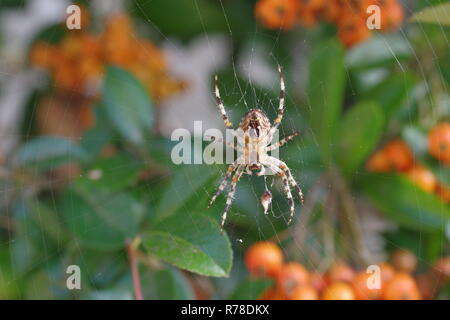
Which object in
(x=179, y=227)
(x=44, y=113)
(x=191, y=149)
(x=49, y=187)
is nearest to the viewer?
(x=179, y=227)

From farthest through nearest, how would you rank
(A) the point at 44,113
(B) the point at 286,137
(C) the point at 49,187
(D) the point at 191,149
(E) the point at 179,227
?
(A) the point at 44,113 → (C) the point at 49,187 → (B) the point at 286,137 → (D) the point at 191,149 → (E) the point at 179,227

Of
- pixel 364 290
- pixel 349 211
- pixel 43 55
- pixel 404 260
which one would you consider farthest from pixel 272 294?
pixel 43 55

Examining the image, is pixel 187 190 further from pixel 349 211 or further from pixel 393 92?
pixel 393 92

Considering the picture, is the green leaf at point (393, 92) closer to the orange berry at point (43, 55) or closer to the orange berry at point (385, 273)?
the orange berry at point (385, 273)

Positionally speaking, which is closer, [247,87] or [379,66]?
[379,66]
